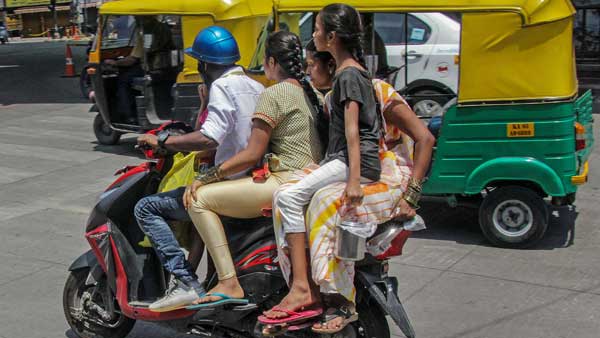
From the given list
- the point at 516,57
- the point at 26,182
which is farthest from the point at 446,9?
the point at 26,182

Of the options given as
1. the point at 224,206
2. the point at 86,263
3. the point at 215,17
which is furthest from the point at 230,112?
the point at 215,17

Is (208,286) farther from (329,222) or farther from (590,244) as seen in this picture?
(590,244)

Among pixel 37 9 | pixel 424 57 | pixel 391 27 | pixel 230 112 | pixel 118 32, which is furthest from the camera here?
pixel 37 9

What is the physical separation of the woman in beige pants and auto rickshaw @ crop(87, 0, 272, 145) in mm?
5141

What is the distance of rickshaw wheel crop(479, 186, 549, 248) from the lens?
6449 mm

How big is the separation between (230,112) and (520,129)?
2.93 meters

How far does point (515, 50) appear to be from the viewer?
6.25 m

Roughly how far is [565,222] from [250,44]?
4136 millimetres

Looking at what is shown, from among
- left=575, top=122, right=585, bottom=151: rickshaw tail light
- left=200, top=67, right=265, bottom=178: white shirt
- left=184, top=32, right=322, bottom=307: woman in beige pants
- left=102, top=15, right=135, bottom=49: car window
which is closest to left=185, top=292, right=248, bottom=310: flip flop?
left=184, top=32, right=322, bottom=307: woman in beige pants

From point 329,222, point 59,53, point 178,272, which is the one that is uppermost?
point 329,222

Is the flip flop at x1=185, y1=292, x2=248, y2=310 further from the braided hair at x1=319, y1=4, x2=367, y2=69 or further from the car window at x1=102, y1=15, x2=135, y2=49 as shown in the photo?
the car window at x1=102, y1=15, x2=135, y2=49

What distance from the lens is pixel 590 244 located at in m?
6.54

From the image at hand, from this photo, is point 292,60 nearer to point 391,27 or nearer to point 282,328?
point 282,328

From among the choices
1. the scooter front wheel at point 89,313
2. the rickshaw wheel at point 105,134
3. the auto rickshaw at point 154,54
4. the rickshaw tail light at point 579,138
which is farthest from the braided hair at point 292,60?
the rickshaw wheel at point 105,134
